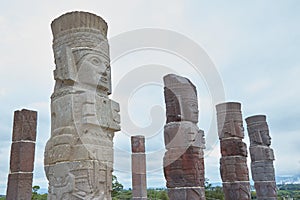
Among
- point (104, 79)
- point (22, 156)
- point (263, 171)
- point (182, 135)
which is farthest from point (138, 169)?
point (104, 79)

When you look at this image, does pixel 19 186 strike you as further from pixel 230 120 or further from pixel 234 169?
pixel 230 120

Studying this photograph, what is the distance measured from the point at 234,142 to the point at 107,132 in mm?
6201

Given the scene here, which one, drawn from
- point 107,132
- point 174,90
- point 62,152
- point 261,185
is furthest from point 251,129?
point 62,152

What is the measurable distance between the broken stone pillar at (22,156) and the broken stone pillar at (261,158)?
8068mm

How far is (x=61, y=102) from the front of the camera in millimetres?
5219

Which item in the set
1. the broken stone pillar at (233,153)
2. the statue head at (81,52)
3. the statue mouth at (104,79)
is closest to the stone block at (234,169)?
the broken stone pillar at (233,153)

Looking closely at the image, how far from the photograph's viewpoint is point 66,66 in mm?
5293

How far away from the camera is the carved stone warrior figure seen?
191 inches

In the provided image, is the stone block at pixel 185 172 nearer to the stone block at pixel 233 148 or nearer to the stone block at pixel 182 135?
the stone block at pixel 182 135

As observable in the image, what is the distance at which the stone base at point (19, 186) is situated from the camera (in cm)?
949

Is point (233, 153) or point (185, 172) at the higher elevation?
point (233, 153)

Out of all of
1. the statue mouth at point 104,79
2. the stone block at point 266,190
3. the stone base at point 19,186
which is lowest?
the stone block at point 266,190

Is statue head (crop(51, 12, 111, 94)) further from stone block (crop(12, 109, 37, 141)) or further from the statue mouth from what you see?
stone block (crop(12, 109, 37, 141))

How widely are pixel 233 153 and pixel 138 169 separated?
5.04 m
